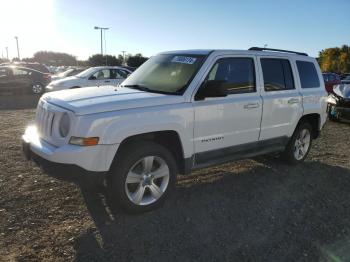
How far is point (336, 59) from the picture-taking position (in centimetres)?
6850

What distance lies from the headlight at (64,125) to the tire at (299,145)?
155 inches

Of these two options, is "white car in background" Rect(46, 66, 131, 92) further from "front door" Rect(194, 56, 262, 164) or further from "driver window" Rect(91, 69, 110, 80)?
"front door" Rect(194, 56, 262, 164)

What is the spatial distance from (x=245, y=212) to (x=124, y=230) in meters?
1.51

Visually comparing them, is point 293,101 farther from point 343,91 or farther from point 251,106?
point 343,91

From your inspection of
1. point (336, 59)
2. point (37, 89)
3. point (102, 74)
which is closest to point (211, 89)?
point (102, 74)

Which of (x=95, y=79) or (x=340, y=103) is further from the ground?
(x=95, y=79)

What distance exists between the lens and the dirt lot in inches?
152

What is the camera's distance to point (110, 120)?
13.8 ft

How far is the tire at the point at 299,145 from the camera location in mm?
6797

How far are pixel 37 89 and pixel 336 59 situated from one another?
195 ft

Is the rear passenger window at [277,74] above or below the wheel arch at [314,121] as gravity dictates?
above

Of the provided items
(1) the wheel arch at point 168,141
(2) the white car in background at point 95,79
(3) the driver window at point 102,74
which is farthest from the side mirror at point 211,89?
(3) the driver window at point 102,74

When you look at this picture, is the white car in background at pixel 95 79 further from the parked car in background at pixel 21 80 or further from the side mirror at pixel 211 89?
the side mirror at pixel 211 89

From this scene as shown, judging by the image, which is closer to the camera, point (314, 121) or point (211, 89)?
point (211, 89)
